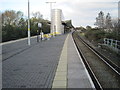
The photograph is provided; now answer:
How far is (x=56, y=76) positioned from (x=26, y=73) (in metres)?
1.41

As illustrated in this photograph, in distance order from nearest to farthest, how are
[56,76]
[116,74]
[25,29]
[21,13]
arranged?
[56,76]
[116,74]
[25,29]
[21,13]

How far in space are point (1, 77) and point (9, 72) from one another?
2.75 feet

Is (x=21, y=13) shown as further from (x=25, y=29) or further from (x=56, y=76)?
(x=56, y=76)

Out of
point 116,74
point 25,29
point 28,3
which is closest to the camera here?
point 116,74

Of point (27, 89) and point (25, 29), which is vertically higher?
point (25, 29)

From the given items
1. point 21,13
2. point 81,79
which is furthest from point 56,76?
point 21,13

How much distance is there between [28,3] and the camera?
2147 cm

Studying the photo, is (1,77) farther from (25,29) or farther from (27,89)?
(25,29)

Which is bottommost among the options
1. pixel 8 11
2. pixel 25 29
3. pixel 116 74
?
pixel 116 74

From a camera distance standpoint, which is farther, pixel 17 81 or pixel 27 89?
pixel 17 81

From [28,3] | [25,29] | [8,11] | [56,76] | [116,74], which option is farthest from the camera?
[8,11]

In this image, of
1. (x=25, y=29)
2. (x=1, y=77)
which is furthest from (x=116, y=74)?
(x=25, y=29)

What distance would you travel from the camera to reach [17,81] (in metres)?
6.34

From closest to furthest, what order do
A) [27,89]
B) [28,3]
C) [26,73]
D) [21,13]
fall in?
[27,89]
[26,73]
[28,3]
[21,13]
